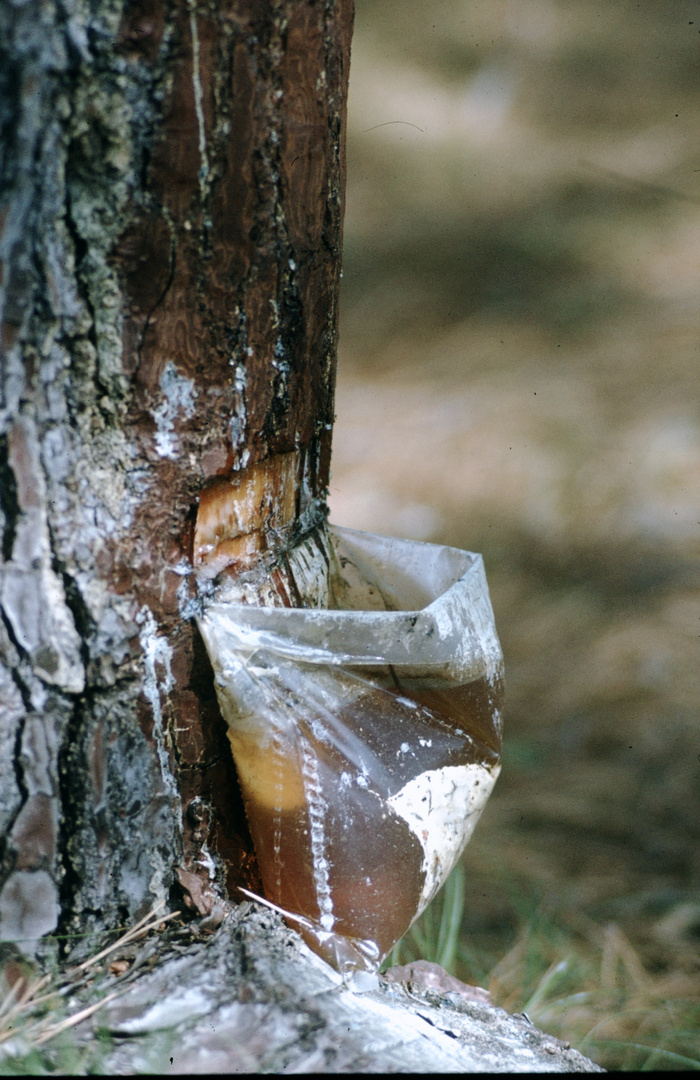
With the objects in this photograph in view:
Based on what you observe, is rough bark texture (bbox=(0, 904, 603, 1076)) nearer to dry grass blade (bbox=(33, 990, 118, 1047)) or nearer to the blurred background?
dry grass blade (bbox=(33, 990, 118, 1047))

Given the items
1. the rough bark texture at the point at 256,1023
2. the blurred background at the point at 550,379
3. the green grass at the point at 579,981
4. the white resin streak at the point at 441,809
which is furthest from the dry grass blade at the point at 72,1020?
the blurred background at the point at 550,379

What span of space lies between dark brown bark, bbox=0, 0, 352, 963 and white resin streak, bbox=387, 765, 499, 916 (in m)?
0.17

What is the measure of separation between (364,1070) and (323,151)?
706 mm

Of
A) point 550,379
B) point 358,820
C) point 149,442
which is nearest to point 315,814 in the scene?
point 358,820

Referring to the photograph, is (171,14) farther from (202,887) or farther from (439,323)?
(439,323)

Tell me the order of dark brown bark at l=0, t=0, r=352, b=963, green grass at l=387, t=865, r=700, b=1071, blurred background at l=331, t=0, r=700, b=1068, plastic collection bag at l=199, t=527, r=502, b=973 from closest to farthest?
dark brown bark at l=0, t=0, r=352, b=963
plastic collection bag at l=199, t=527, r=502, b=973
green grass at l=387, t=865, r=700, b=1071
blurred background at l=331, t=0, r=700, b=1068

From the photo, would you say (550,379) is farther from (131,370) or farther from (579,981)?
(131,370)

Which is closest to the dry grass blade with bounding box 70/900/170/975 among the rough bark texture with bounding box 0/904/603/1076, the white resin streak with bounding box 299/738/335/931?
the rough bark texture with bounding box 0/904/603/1076

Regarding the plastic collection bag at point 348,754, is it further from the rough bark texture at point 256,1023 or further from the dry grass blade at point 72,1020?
the dry grass blade at point 72,1020

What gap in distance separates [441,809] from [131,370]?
47cm

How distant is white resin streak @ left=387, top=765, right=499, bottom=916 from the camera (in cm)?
71

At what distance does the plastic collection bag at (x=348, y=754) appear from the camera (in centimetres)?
67

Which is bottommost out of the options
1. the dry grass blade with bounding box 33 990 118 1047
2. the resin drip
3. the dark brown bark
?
the dry grass blade with bounding box 33 990 118 1047

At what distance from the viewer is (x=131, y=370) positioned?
587mm
